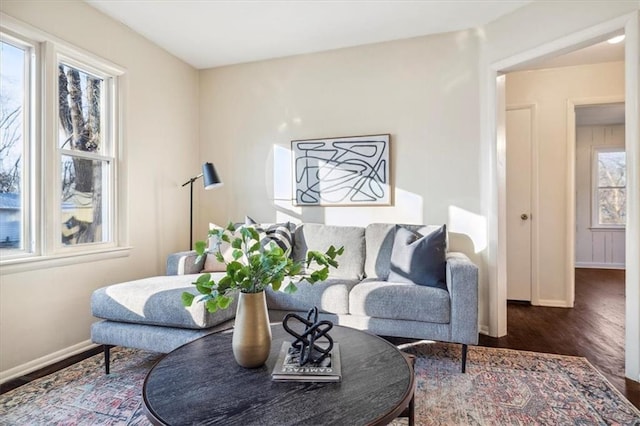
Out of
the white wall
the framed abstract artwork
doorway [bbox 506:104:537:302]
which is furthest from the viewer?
the white wall

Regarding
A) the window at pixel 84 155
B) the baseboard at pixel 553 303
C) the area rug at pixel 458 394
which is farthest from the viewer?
the baseboard at pixel 553 303

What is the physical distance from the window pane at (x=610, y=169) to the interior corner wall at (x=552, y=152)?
11.3 feet

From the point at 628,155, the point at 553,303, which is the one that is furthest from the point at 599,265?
the point at 628,155

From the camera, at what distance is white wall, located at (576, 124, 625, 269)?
20.8ft

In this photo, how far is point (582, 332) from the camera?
2.97 metres

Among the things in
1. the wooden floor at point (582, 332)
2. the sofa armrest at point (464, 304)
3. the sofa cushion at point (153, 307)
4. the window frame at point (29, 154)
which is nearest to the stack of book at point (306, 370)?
the sofa cushion at point (153, 307)

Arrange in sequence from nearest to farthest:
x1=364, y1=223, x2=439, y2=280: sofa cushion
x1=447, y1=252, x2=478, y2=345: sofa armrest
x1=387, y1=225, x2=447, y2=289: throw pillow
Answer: x1=447, y1=252, x2=478, y2=345: sofa armrest → x1=387, y1=225, x2=447, y2=289: throw pillow → x1=364, y1=223, x2=439, y2=280: sofa cushion

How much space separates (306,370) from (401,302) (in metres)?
1.22

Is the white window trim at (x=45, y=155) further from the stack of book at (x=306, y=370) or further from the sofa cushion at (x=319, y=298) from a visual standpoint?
the stack of book at (x=306, y=370)

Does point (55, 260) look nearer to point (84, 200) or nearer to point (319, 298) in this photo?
point (84, 200)

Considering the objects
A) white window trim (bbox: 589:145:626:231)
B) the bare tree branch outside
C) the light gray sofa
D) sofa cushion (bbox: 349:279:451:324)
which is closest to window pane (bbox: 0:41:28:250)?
the bare tree branch outside

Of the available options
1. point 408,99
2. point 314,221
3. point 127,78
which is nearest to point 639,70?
point 408,99

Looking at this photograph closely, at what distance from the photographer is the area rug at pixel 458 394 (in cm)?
174

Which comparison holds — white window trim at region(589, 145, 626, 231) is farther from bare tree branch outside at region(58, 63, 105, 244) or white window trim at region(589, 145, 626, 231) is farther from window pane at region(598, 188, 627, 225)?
bare tree branch outside at region(58, 63, 105, 244)
